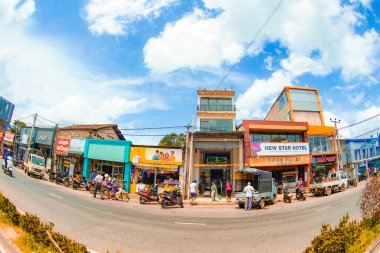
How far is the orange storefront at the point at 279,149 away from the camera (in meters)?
25.7

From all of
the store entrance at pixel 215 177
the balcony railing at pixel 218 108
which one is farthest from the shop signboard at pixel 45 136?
the store entrance at pixel 215 177

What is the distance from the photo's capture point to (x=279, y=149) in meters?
26.9

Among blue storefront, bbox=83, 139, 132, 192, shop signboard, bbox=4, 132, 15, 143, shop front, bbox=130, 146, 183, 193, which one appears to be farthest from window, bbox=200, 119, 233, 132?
shop signboard, bbox=4, 132, 15, 143

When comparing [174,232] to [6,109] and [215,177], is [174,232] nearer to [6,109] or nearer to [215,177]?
[215,177]

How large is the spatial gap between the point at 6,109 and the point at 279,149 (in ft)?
217

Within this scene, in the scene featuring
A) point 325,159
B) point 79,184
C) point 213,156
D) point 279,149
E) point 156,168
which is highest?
point 279,149

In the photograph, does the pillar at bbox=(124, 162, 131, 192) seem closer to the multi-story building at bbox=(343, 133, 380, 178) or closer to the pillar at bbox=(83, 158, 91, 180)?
the pillar at bbox=(83, 158, 91, 180)

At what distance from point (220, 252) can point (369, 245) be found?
4.07m

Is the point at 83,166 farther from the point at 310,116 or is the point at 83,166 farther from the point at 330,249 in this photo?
the point at 310,116

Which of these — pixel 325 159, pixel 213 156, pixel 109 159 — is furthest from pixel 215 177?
pixel 325 159

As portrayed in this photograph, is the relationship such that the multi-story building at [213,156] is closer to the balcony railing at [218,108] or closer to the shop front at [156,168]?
the shop front at [156,168]

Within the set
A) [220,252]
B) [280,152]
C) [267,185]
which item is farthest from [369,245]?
[280,152]

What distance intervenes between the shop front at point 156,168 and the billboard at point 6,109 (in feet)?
173

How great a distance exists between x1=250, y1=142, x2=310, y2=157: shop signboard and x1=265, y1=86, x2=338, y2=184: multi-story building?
2.99 m
